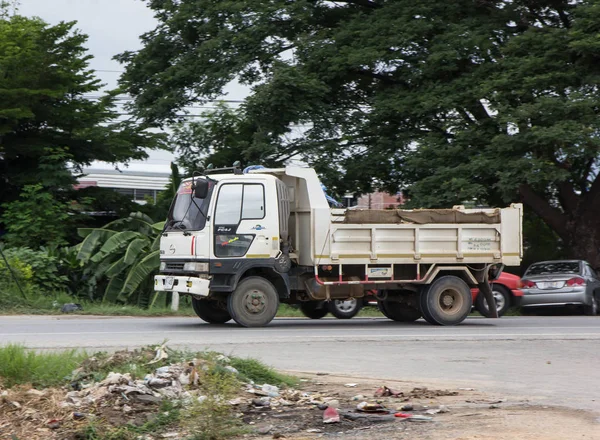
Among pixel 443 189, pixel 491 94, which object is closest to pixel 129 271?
pixel 443 189

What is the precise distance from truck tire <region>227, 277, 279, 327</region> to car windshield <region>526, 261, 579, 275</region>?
9712 mm

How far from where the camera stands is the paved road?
10039mm

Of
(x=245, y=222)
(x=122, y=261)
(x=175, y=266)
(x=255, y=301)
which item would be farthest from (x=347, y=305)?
(x=122, y=261)

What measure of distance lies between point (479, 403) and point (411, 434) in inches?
61.3

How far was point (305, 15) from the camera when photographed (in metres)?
25.9

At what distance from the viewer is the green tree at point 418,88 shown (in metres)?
22.8

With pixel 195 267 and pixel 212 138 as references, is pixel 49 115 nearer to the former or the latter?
pixel 212 138

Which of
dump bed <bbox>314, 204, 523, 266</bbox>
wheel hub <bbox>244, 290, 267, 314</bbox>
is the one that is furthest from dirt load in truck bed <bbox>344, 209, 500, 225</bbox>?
wheel hub <bbox>244, 290, 267, 314</bbox>

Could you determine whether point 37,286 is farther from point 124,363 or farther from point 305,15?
point 124,363

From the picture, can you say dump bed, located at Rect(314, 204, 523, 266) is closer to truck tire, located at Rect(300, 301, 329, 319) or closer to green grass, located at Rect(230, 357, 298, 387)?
truck tire, located at Rect(300, 301, 329, 319)

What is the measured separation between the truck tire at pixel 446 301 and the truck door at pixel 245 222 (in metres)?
3.06

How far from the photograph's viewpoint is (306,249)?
1605cm

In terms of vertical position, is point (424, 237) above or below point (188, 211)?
below

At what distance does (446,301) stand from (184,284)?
195 inches
